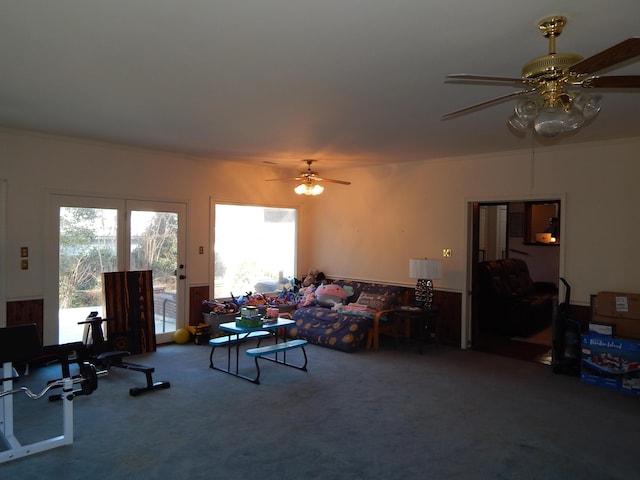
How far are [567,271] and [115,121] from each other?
17.3 ft

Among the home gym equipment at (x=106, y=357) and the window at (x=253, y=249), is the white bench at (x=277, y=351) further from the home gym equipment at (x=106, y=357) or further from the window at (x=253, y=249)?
the window at (x=253, y=249)

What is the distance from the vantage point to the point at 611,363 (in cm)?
444

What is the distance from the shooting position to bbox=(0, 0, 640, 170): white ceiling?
221 cm

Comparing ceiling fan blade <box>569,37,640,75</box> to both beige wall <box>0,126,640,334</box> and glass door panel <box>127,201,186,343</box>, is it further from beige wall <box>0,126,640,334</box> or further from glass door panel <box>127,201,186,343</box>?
glass door panel <box>127,201,186,343</box>

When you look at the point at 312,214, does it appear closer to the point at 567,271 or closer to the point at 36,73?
the point at 567,271

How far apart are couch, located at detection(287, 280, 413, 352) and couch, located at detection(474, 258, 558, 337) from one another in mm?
1429

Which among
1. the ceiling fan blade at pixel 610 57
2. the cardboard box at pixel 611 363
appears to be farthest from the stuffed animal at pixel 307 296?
the ceiling fan blade at pixel 610 57

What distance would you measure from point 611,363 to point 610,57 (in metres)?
3.70

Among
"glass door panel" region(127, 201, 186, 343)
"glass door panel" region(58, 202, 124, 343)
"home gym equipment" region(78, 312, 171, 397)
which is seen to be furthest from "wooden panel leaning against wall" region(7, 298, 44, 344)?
"glass door panel" region(127, 201, 186, 343)

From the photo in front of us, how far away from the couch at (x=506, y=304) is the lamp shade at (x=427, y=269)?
1.12m

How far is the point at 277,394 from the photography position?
4188 mm

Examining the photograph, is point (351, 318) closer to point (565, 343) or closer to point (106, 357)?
point (565, 343)

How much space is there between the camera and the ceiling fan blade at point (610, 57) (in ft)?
5.79

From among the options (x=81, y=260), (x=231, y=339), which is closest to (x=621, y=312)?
(x=231, y=339)
